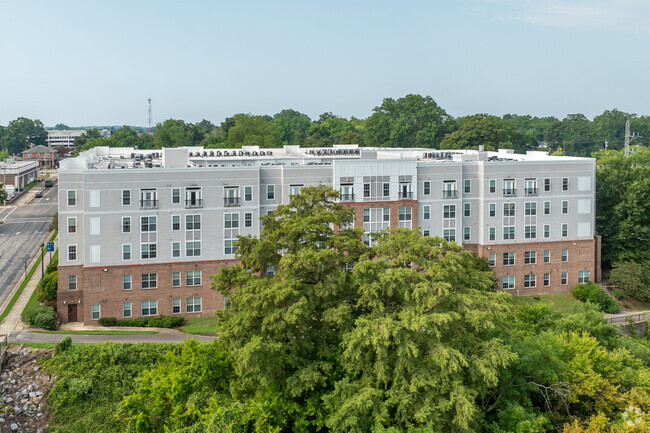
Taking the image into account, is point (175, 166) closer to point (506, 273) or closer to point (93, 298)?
point (93, 298)

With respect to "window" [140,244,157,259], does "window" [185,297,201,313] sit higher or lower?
lower

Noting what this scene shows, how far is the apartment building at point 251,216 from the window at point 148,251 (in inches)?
3.3

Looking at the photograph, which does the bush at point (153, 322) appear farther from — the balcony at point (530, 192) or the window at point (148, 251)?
the balcony at point (530, 192)

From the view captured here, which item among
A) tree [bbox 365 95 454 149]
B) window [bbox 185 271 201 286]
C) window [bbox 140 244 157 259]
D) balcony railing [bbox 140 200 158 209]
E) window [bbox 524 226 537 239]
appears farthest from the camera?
tree [bbox 365 95 454 149]

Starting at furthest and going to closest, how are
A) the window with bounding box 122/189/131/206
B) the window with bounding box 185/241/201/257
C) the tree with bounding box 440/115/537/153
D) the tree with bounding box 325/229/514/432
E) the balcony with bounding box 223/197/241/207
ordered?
1. the tree with bounding box 440/115/537/153
2. the balcony with bounding box 223/197/241/207
3. the window with bounding box 185/241/201/257
4. the window with bounding box 122/189/131/206
5. the tree with bounding box 325/229/514/432

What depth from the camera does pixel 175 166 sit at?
186 feet

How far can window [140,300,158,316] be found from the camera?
51.0 metres

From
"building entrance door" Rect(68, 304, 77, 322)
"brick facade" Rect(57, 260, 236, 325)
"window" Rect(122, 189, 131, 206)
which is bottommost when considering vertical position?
"building entrance door" Rect(68, 304, 77, 322)

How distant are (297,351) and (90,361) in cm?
1973

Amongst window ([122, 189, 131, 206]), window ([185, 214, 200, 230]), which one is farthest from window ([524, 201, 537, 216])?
window ([122, 189, 131, 206])

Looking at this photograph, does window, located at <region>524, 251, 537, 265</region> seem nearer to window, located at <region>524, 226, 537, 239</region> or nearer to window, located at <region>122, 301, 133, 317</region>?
window, located at <region>524, 226, 537, 239</region>

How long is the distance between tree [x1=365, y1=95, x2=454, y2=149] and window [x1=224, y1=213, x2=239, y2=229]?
8641 cm

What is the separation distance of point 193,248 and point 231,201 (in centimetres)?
522

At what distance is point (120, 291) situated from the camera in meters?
50.3
